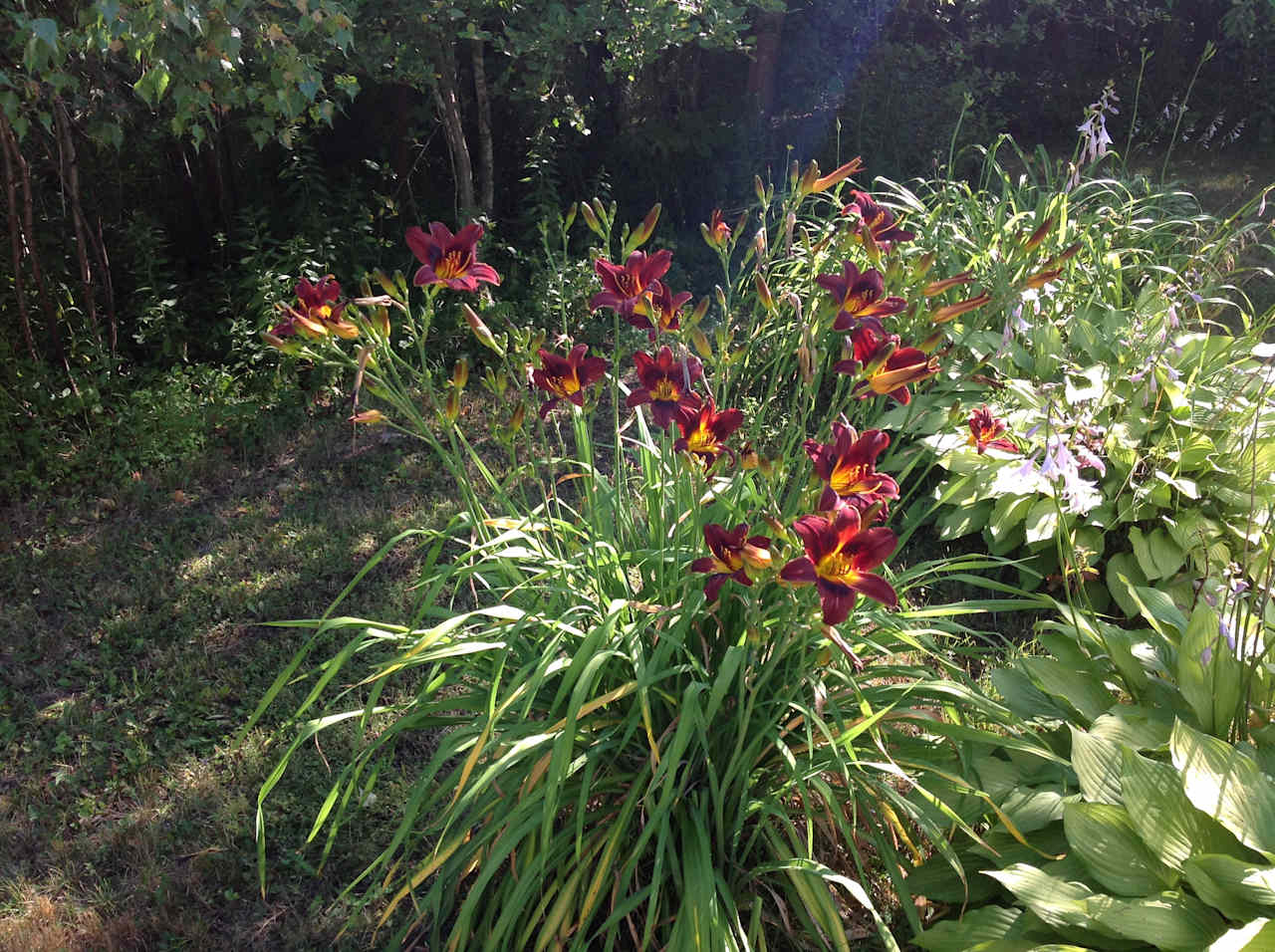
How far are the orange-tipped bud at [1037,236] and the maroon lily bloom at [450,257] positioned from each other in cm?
92

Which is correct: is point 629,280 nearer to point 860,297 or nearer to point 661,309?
point 661,309

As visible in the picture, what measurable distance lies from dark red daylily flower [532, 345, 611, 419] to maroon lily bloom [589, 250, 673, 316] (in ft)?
0.31

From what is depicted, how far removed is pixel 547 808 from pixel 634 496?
1.41m

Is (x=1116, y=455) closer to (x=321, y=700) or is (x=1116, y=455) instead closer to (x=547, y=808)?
(x=547, y=808)

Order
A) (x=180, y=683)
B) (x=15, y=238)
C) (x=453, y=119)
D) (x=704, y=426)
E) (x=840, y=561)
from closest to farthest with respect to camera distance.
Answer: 1. (x=840, y=561)
2. (x=704, y=426)
3. (x=180, y=683)
4. (x=15, y=238)
5. (x=453, y=119)

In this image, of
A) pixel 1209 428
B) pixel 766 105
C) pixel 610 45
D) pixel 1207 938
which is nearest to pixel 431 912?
pixel 1207 938

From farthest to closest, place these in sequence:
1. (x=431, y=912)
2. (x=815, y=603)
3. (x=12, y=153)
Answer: (x=12, y=153), (x=431, y=912), (x=815, y=603)

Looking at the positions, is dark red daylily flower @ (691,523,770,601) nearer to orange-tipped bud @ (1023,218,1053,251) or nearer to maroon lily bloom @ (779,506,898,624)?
maroon lily bloom @ (779,506,898,624)

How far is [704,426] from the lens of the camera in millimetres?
1581

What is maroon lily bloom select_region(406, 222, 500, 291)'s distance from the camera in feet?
5.42

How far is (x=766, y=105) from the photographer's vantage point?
6.34 metres

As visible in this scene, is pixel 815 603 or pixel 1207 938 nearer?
pixel 1207 938

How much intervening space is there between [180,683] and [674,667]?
5.80ft

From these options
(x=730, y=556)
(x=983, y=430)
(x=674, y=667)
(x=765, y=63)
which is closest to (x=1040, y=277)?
(x=983, y=430)
